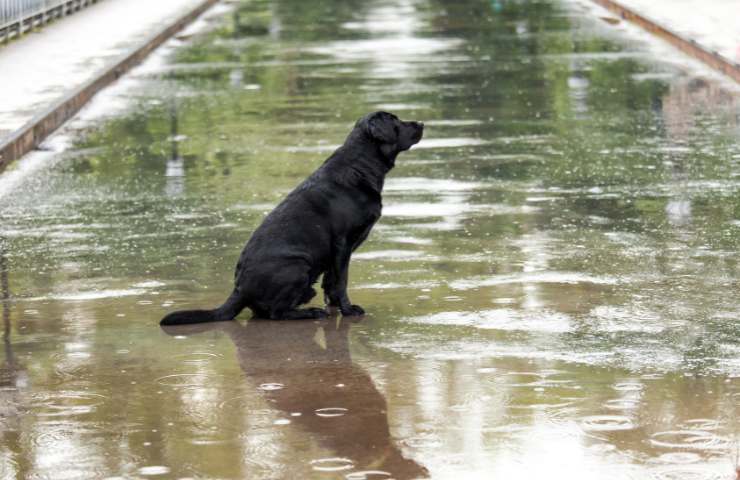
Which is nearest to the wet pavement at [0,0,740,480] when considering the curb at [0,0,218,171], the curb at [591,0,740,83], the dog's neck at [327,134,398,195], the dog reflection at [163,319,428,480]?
the dog reflection at [163,319,428,480]

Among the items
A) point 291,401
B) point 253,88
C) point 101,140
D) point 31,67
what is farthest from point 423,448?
point 31,67

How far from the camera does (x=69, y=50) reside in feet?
85.1

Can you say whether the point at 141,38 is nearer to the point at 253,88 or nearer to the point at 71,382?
the point at 253,88

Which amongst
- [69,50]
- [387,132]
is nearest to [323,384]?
[387,132]

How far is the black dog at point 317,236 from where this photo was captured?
9.47 meters

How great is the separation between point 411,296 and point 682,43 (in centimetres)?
1535

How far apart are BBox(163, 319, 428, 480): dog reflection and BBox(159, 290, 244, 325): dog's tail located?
0.14 feet

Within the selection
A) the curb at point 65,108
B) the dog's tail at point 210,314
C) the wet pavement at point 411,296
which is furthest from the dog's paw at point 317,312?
the curb at point 65,108

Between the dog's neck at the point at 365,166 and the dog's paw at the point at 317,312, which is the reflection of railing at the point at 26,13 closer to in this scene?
the dog's neck at the point at 365,166

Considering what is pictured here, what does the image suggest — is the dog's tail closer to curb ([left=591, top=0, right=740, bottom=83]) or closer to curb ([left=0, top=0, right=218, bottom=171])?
curb ([left=0, top=0, right=218, bottom=171])

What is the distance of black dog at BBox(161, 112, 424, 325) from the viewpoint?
9469mm

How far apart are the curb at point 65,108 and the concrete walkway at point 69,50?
113 millimetres

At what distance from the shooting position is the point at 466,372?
827 centimetres

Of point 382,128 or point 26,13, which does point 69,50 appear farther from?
point 382,128
